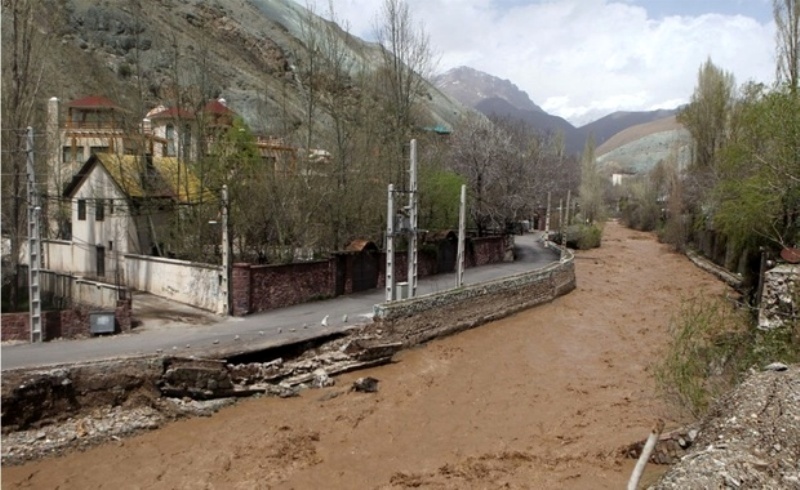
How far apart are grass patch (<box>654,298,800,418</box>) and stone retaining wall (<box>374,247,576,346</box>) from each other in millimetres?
7695

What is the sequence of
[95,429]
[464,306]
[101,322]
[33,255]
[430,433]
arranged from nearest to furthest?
[95,429] < [430,433] < [33,255] < [101,322] < [464,306]

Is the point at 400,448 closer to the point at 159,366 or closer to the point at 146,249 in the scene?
the point at 159,366

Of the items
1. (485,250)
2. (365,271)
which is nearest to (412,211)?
(365,271)

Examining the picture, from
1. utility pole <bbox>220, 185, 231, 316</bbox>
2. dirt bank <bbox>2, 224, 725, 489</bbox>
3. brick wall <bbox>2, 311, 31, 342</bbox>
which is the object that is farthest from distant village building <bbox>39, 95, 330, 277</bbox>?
dirt bank <bbox>2, 224, 725, 489</bbox>

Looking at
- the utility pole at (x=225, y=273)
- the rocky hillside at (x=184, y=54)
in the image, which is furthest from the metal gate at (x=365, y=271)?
the rocky hillside at (x=184, y=54)

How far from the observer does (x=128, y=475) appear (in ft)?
32.3

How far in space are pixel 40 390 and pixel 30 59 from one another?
1256 cm

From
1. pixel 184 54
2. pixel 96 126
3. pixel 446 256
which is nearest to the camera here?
pixel 96 126

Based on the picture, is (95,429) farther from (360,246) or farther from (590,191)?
(590,191)

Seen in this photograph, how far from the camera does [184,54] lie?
2432 inches

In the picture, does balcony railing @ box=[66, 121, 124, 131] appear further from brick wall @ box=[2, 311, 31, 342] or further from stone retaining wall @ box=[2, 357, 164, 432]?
stone retaining wall @ box=[2, 357, 164, 432]

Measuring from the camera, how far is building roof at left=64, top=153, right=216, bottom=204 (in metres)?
24.2

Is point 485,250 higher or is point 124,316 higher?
point 485,250

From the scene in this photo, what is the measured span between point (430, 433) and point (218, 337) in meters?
6.26
